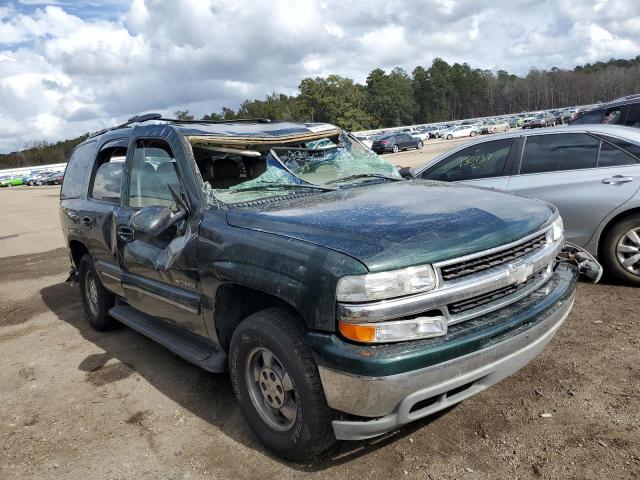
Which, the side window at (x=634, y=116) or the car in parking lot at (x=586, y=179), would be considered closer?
the car in parking lot at (x=586, y=179)

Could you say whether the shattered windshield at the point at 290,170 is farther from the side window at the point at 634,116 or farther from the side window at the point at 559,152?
the side window at the point at 634,116

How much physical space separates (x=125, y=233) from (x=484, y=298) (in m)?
2.88

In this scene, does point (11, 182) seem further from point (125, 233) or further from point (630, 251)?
point (630, 251)

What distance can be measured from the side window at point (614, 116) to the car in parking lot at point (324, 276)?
5.54 meters

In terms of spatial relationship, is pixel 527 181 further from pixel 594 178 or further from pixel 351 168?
pixel 351 168

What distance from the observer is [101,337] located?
558cm

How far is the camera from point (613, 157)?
5.43 m

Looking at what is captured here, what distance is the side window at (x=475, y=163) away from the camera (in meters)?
6.06

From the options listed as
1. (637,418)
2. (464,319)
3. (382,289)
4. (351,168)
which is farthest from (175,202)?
(637,418)

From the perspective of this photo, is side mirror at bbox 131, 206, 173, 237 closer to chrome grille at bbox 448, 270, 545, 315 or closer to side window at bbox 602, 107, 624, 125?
chrome grille at bbox 448, 270, 545, 315

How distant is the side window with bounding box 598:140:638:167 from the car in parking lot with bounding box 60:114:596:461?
2242 mm

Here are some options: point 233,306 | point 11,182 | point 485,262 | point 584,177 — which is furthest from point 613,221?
point 11,182

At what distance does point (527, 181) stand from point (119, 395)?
14.5 ft

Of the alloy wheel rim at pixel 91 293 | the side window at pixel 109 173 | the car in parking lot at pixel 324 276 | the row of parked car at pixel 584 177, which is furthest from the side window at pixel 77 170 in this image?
the row of parked car at pixel 584 177
